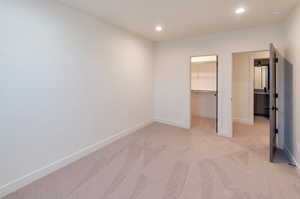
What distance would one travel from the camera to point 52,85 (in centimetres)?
248

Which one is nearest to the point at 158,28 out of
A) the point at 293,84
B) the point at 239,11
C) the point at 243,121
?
the point at 239,11

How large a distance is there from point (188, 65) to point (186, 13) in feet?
5.85

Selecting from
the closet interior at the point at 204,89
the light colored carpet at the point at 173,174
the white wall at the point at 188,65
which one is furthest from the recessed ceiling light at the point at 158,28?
the light colored carpet at the point at 173,174

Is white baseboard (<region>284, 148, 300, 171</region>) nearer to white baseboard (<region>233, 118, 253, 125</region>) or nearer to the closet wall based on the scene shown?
white baseboard (<region>233, 118, 253, 125</region>)

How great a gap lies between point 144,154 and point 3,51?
101 inches

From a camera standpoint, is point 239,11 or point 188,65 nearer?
point 239,11

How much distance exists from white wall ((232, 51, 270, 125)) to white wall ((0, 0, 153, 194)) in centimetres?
377

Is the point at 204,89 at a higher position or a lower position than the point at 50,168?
higher

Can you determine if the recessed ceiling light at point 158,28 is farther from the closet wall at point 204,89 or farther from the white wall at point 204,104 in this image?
the white wall at point 204,104

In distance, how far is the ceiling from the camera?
8.48ft

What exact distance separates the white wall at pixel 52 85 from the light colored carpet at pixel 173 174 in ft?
1.15

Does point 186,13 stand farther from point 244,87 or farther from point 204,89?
point 204,89

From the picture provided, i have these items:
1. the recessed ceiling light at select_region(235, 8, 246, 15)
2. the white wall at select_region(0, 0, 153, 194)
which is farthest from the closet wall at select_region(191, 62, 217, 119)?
the white wall at select_region(0, 0, 153, 194)

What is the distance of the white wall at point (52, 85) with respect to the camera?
6.67ft
